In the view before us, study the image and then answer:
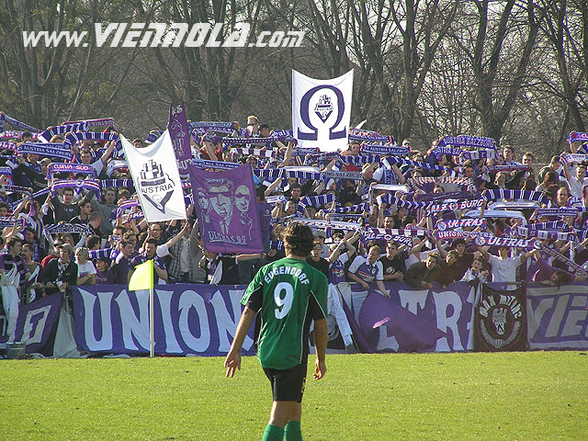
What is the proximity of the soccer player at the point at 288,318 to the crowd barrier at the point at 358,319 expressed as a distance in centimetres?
833

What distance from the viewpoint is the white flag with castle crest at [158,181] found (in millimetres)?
14680

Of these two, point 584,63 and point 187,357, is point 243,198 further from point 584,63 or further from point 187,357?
point 584,63

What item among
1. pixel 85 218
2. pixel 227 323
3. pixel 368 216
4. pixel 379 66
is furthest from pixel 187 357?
pixel 379 66

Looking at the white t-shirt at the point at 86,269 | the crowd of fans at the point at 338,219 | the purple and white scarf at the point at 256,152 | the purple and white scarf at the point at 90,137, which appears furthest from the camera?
the purple and white scarf at the point at 90,137

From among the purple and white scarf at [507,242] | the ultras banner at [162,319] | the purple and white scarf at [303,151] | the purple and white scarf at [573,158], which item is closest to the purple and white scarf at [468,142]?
the purple and white scarf at [573,158]

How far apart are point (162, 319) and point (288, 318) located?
855 centimetres

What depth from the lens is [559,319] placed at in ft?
50.6

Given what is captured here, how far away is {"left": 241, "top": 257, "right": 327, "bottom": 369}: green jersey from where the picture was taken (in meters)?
6.16

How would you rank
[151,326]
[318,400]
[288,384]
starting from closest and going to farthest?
1. [288,384]
2. [318,400]
3. [151,326]

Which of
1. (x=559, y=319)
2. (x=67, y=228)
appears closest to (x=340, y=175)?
(x=559, y=319)

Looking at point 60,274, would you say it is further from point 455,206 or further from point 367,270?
point 455,206

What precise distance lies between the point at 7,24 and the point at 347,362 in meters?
24.4

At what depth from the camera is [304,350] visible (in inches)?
245

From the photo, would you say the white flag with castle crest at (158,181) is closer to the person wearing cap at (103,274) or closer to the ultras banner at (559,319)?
the person wearing cap at (103,274)
